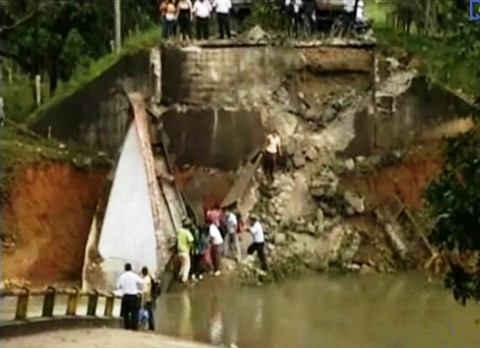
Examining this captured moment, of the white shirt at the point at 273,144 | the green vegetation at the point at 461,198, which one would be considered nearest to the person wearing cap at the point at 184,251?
the white shirt at the point at 273,144

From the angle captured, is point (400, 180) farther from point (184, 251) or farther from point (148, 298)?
point (148, 298)

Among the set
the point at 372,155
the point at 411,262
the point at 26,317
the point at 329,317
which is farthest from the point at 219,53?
the point at 26,317

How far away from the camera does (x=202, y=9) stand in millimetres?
29297

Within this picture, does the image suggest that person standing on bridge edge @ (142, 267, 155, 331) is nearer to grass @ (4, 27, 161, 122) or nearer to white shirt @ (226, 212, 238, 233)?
white shirt @ (226, 212, 238, 233)

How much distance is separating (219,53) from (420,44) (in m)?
4.84

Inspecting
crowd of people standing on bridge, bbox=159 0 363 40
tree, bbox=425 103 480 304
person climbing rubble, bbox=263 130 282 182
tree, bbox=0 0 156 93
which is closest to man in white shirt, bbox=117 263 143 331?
tree, bbox=425 103 480 304

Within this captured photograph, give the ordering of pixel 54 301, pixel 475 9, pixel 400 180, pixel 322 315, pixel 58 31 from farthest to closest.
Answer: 1. pixel 58 31
2. pixel 400 180
3. pixel 322 315
4. pixel 54 301
5. pixel 475 9

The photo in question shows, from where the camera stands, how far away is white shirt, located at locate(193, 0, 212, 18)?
95.9ft

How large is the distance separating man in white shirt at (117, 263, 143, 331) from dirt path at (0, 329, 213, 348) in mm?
417

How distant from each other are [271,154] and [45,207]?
496 centimetres

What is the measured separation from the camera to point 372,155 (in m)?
29.3

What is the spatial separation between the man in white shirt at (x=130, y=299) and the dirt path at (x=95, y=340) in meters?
0.42

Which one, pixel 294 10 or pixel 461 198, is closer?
Result: pixel 461 198

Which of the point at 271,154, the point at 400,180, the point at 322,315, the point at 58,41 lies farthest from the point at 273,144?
the point at 58,41
